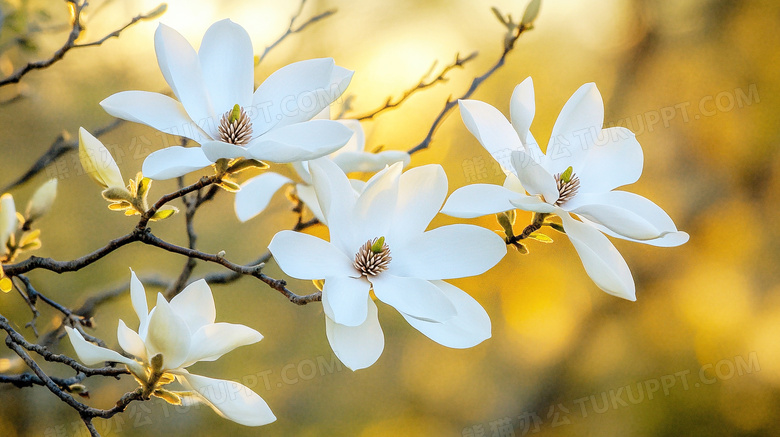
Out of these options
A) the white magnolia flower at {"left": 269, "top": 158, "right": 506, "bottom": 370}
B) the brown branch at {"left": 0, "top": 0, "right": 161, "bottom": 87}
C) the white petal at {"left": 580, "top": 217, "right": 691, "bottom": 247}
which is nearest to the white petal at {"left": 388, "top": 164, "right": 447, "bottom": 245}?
the white magnolia flower at {"left": 269, "top": 158, "right": 506, "bottom": 370}

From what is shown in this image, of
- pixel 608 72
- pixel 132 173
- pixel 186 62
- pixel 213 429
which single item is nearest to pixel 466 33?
pixel 608 72

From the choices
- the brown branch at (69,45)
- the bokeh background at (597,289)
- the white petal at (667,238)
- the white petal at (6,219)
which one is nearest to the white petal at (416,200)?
the white petal at (667,238)

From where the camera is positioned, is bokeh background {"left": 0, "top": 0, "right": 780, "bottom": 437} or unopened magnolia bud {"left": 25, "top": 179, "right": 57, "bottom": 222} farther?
bokeh background {"left": 0, "top": 0, "right": 780, "bottom": 437}

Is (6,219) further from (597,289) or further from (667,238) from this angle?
(597,289)

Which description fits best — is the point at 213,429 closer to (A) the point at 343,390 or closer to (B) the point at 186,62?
(A) the point at 343,390

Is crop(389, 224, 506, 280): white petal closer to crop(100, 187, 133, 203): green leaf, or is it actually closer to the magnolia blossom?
Answer: the magnolia blossom

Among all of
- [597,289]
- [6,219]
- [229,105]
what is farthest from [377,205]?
[597,289]
